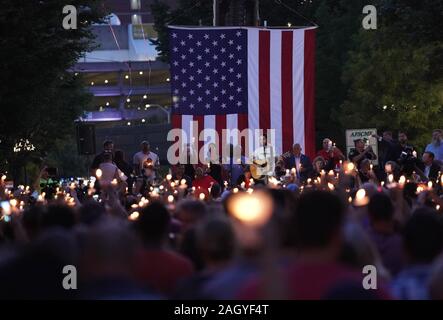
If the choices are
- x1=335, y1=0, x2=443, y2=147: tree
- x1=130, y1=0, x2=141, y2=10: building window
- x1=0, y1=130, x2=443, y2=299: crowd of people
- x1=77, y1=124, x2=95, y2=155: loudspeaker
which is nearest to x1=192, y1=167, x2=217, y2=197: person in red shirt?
x1=77, y1=124, x2=95, y2=155: loudspeaker

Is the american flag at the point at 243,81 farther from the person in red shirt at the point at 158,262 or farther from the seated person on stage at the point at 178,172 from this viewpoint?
the person in red shirt at the point at 158,262

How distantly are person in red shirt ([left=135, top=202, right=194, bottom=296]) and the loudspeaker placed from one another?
897 inches

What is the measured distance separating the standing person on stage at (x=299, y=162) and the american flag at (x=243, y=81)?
0.17 m

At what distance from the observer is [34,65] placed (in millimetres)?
28406

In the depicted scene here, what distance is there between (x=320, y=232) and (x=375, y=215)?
269cm

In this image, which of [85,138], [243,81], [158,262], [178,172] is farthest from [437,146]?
[158,262]

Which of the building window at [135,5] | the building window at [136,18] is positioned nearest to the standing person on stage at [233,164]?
the building window at [136,18]

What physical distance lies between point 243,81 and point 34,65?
8.21 meters

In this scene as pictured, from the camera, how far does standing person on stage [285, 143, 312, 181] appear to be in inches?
837

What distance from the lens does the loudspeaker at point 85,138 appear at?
1202 inches

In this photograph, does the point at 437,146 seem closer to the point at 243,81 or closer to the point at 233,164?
the point at 233,164

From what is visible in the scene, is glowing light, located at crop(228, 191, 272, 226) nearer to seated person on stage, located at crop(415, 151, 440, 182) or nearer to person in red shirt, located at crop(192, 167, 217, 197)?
seated person on stage, located at crop(415, 151, 440, 182)
